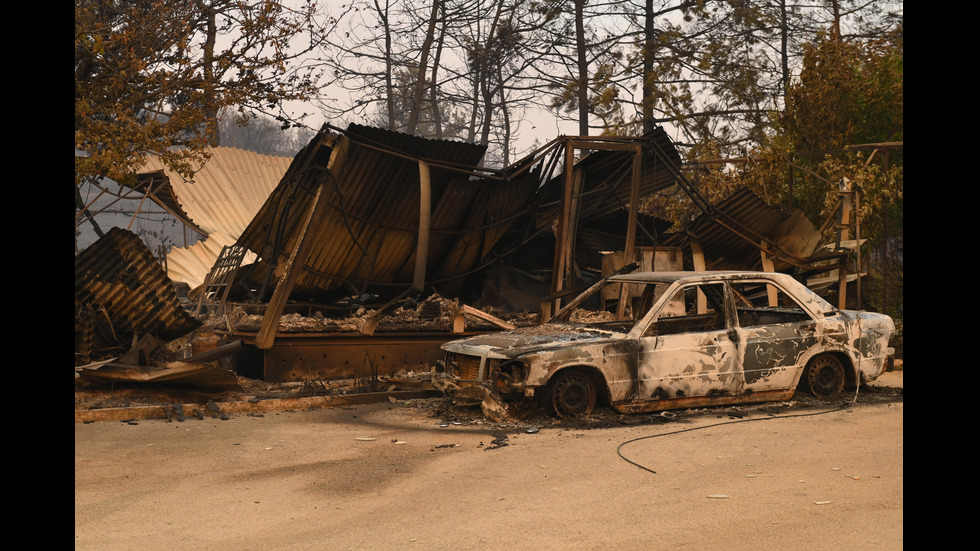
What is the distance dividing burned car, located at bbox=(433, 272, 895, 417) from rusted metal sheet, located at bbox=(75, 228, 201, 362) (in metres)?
3.99

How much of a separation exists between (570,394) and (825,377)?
125 inches

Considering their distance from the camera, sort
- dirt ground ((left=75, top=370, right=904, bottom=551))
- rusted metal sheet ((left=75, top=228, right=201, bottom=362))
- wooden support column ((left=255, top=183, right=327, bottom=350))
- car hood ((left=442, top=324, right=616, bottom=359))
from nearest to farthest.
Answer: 1. dirt ground ((left=75, top=370, right=904, bottom=551))
2. car hood ((left=442, top=324, right=616, bottom=359))
3. rusted metal sheet ((left=75, top=228, right=201, bottom=362))
4. wooden support column ((left=255, top=183, right=327, bottom=350))

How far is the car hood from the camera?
827 cm

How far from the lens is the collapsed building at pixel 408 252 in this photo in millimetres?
10773

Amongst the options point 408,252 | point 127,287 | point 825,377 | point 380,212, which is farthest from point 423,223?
point 825,377

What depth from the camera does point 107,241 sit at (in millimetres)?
10469

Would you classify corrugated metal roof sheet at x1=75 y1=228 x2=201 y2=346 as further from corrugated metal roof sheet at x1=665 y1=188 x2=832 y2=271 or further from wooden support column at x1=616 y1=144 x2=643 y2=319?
corrugated metal roof sheet at x1=665 y1=188 x2=832 y2=271

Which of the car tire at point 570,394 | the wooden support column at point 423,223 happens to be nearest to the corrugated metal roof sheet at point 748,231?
the wooden support column at point 423,223

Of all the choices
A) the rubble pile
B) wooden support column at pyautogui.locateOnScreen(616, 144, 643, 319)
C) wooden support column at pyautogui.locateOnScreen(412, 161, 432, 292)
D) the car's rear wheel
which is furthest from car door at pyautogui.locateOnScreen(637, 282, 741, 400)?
wooden support column at pyautogui.locateOnScreen(412, 161, 432, 292)

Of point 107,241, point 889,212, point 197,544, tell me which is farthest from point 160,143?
point 889,212

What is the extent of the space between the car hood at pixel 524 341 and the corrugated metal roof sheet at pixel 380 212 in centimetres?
342

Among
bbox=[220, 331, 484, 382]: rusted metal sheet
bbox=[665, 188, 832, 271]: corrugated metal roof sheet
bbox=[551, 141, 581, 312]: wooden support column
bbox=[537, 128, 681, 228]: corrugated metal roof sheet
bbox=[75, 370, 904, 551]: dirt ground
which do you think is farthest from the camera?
bbox=[665, 188, 832, 271]: corrugated metal roof sheet

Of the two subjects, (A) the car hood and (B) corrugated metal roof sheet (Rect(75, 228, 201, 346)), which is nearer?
(A) the car hood

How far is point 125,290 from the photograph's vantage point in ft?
34.2
